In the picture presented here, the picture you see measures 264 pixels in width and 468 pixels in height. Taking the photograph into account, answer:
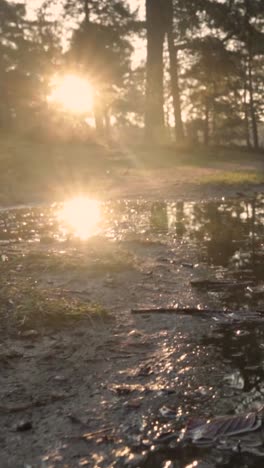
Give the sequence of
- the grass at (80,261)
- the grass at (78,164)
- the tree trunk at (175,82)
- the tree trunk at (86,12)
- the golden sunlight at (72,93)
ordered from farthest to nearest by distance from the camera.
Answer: the golden sunlight at (72,93)
the tree trunk at (86,12)
the tree trunk at (175,82)
the grass at (78,164)
the grass at (80,261)

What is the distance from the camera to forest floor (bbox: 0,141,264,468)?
7.59 feet

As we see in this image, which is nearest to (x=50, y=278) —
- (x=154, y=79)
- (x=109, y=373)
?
(x=109, y=373)

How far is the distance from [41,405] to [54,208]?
8.58 m

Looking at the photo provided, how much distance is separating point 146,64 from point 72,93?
34.7 ft

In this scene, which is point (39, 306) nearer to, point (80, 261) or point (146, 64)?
point (80, 261)

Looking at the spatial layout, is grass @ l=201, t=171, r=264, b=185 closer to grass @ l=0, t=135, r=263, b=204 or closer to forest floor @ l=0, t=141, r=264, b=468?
grass @ l=0, t=135, r=263, b=204

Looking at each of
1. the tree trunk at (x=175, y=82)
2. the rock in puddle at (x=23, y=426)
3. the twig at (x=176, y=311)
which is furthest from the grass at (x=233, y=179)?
the tree trunk at (x=175, y=82)

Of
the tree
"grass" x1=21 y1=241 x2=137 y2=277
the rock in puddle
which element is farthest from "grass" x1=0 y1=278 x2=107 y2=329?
the tree

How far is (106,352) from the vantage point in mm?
3367

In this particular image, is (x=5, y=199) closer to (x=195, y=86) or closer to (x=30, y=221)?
(x=30, y=221)

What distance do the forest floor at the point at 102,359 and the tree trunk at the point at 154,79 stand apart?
1991 centimetres

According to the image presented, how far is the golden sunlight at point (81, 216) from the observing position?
8.02 m

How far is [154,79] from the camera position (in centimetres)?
2523

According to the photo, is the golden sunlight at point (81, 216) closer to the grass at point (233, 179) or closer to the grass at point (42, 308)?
the grass at point (42, 308)
